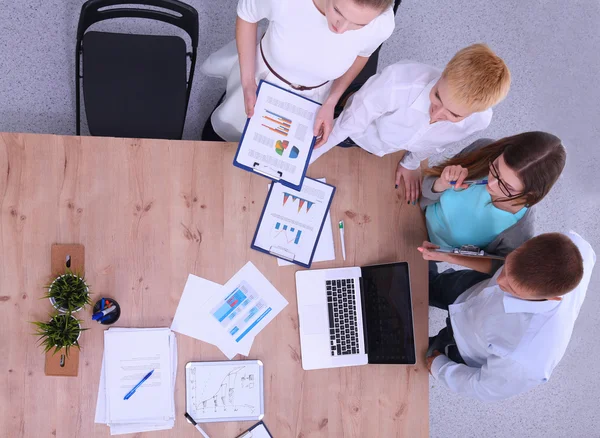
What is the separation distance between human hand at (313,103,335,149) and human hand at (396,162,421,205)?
0.31 meters

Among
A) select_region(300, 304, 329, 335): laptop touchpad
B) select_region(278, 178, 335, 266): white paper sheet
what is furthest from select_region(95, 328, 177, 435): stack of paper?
select_region(278, 178, 335, 266): white paper sheet

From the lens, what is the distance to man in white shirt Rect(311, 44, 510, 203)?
133cm

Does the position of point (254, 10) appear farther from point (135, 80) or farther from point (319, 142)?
point (135, 80)

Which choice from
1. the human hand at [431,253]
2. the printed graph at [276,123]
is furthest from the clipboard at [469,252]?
the printed graph at [276,123]

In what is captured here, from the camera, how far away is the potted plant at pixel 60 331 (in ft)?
4.75

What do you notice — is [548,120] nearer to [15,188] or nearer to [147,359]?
[147,359]

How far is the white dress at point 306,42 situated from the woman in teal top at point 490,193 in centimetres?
50

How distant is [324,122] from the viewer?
1.66 meters

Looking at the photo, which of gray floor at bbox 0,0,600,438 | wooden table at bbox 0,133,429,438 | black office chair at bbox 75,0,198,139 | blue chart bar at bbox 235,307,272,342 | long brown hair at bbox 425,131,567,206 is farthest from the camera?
gray floor at bbox 0,0,600,438

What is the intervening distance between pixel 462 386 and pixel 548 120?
1.80m

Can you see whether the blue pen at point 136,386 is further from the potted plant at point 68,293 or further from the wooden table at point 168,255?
the potted plant at point 68,293

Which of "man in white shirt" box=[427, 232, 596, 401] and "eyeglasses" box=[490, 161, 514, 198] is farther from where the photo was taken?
"eyeglasses" box=[490, 161, 514, 198]

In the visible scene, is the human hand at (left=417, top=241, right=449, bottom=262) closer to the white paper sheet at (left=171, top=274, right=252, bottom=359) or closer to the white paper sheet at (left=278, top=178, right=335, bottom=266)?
the white paper sheet at (left=278, top=178, right=335, bottom=266)

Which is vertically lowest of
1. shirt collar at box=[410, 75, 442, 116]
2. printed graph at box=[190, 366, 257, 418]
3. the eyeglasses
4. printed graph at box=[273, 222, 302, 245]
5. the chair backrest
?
printed graph at box=[190, 366, 257, 418]
